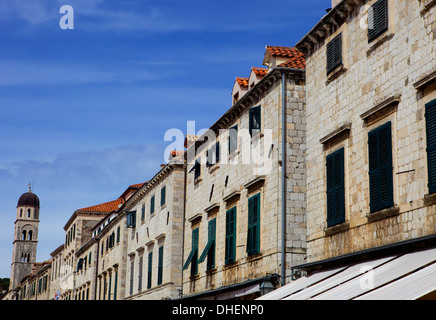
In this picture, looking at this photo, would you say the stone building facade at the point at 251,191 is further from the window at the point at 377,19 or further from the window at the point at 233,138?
the window at the point at 377,19

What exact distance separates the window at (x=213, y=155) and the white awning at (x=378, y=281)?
10.5 meters

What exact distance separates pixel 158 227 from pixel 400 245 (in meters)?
22.5

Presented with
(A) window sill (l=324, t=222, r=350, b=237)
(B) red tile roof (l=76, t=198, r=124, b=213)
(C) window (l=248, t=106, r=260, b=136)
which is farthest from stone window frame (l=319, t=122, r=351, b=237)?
(B) red tile roof (l=76, t=198, r=124, b=213)

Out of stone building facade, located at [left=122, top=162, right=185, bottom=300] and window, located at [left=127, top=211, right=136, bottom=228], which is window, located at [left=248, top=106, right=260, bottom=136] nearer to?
stone building facade, located at [left=122, top=162, right=185, bottom=300]

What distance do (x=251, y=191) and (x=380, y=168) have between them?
8232mm

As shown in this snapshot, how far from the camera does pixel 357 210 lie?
16.4m

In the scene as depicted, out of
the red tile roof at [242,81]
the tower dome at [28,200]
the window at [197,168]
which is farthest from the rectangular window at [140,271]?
the tower dome at [28,200]

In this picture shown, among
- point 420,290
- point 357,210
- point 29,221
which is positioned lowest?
point 420,290

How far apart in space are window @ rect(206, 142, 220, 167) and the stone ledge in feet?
32.2

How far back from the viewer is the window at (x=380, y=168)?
15070mm

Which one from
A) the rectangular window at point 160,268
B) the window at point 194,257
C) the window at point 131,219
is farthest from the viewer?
the window at point 131,219

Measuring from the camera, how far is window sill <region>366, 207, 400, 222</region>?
48.4ft

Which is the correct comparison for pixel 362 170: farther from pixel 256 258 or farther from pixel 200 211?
pixel 200 211

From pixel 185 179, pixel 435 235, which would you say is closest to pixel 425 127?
pixel 435 235
